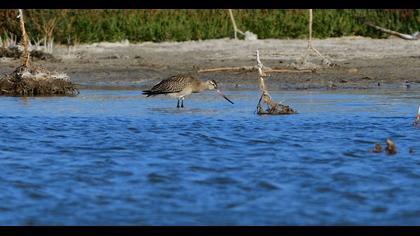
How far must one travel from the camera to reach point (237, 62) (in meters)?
19.8

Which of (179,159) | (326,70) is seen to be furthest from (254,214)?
(326,70)

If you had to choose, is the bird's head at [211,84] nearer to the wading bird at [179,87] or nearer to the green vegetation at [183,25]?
the wading bird at [179,87]

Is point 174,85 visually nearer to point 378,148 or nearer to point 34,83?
point 34,83

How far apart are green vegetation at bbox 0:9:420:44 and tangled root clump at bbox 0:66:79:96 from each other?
617cm

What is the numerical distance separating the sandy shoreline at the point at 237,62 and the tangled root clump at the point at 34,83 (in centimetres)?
168

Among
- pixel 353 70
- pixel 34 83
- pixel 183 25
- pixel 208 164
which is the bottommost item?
pixel 208 164

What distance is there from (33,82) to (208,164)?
7.61 metres

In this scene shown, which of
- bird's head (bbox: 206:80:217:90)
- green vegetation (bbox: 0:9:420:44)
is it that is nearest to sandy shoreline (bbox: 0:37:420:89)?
green vegetation (bbox: 0:9:420:44)

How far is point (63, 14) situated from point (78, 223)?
17443 mm

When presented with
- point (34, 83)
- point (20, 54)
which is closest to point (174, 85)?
point (34, 83)

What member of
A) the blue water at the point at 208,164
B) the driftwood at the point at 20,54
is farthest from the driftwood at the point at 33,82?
the driftwood at the point at 20,54

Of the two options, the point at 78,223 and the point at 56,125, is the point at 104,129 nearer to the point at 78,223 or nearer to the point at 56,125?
the point at 56,125

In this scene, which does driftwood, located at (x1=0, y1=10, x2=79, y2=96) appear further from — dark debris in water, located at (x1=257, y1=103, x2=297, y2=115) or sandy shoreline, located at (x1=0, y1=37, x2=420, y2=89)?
dark debris in water, located at (x1=257, y1=103, x2=297, y2=115)

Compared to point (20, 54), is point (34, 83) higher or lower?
lower
